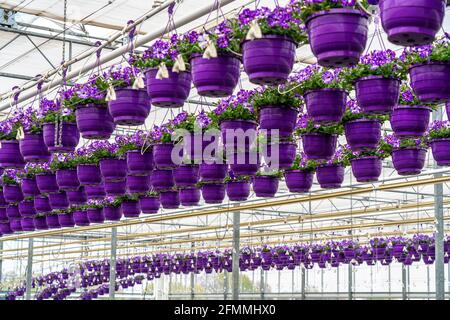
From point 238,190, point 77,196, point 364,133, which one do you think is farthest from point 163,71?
point 77,196

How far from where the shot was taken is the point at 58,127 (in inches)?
248

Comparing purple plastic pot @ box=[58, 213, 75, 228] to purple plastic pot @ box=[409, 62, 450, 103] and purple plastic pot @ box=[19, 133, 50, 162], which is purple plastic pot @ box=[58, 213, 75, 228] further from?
purple plastic pot @ box=[409, 62, 450, 103]

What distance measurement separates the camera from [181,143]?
6676 mm

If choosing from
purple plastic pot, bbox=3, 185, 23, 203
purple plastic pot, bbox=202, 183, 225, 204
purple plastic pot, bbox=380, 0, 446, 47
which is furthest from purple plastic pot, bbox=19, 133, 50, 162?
purple plastic pot, bbox=380, 0, 446, 47

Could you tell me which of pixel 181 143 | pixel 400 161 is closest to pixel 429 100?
pixel 400 161

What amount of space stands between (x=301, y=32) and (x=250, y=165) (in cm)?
230

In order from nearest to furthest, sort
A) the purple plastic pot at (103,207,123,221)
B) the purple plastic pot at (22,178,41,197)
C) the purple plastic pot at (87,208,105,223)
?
the purple plastic pot at (22,178,41,197) → the purple plastic pot at (103,207,123,221) → the purple plastic pot at (87,208,105,223)

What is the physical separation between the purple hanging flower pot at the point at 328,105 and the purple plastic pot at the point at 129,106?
120 cm

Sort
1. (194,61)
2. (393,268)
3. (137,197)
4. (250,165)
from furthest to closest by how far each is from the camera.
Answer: (393,268) < (137,197) < (250,165) < (194,61)

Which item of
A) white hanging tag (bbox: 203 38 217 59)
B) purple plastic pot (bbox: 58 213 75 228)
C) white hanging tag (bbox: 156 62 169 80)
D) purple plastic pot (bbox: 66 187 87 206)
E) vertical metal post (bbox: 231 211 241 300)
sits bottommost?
vertical metal post (bbox: 231 211 241 300)

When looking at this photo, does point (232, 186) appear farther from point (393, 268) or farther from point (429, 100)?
point (393, 268)

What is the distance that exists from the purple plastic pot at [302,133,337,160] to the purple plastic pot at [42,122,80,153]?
192 centimetres

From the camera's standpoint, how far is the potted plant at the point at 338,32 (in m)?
3.85

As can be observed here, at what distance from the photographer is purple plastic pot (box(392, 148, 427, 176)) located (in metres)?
6.46
